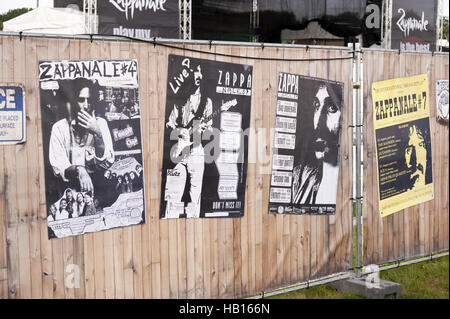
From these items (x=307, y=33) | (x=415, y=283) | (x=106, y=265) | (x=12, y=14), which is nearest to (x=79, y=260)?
(x=106, y=265)

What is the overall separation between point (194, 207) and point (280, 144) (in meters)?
1.15

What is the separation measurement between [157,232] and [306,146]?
1.88m

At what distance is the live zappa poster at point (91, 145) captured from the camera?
4691mm

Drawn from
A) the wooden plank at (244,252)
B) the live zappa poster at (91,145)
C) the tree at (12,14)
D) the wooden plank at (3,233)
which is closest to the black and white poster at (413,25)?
the tree at (12,14)

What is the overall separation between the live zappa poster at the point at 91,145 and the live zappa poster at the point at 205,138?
329 mm

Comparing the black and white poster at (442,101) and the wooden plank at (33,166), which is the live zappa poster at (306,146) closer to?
the black and white poster at (442,101)

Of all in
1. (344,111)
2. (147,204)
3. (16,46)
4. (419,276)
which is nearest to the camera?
(16,46)

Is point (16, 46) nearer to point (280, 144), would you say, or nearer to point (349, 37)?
point (280, 144)

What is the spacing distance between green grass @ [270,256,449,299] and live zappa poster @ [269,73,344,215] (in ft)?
2.76

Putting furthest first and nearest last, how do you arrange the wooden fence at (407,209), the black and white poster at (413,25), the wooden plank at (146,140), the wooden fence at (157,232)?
the black and white poster at (413,25)
the wooden fence at (407,209)
the wooden plank at (146,140)
the wooden fence at (157,232)

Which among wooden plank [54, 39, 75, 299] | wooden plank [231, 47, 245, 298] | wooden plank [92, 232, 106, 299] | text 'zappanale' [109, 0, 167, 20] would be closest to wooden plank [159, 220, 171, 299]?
wooden plank [92, 232, 106, 299]

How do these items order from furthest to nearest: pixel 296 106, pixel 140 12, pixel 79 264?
pixel 140 12, pixel 296 106, pixel 79 264

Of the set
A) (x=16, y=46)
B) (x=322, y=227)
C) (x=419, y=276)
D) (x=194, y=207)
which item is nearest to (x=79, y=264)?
(x=194, y=207)

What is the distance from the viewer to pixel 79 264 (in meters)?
4.87
